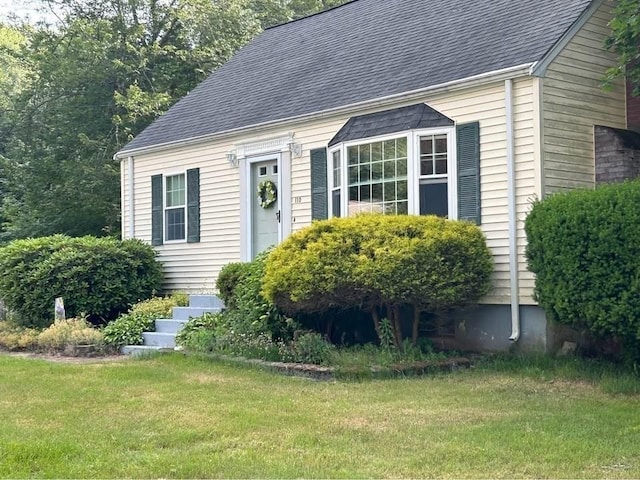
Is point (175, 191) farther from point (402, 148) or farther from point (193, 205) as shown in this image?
point (402, 148)

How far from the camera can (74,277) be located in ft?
43.6

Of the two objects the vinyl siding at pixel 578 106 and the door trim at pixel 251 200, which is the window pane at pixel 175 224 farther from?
the vinyl siding at pixel 578 106

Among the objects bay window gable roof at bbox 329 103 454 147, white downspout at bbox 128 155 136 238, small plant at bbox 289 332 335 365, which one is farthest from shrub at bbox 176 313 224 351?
white downspout at bbox 128 155 136 238

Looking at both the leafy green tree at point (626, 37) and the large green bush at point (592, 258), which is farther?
the leafy green tree at point (626, 37)

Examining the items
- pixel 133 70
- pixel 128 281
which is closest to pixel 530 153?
pixel 128 281

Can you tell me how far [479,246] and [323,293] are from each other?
1.98 metres

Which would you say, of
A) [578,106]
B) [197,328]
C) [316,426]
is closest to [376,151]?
[578,106]

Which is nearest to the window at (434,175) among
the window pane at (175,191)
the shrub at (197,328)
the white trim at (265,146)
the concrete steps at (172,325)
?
the white trim at (265,146)

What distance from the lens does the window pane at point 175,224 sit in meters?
14.6

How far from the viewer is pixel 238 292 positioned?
35.2 ft

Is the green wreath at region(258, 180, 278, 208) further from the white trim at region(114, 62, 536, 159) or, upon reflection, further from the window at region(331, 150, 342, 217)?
the window at region(331, 150, 342, 217)

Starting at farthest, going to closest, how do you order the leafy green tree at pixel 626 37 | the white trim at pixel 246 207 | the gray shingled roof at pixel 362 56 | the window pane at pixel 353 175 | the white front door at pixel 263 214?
the white trim at pixel 246 207
the white front door at pixel 263 214
the window pane at pixel 353 175
the gray shingled roof at pixel 362 56
the leafy green tree at pixel 626 37

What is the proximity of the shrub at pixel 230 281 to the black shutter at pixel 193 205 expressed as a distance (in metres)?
2.75

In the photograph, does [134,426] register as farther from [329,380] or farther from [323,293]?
[323,293]
